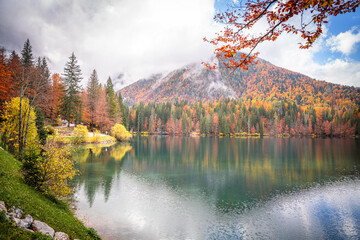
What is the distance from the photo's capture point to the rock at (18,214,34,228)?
22.1ft

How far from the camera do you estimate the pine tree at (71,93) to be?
54.0m

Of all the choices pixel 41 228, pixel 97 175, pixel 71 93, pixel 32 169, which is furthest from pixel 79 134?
pixel 41 228

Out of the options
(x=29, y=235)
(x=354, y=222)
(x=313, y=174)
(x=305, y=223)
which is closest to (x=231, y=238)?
(x=305, y=223)

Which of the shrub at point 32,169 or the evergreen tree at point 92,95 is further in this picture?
the evergreen tree at point 92,95

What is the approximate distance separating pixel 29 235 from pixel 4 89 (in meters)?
42.3

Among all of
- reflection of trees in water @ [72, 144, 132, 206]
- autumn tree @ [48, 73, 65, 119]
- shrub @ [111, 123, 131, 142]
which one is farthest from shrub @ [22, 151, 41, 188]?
shrub @ [111, 123, 131, 142]

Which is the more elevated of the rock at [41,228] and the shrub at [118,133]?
the shrub at [118,133]

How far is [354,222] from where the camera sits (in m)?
14.8

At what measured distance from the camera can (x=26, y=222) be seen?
7.11 m

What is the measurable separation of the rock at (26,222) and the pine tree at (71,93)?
52210mm

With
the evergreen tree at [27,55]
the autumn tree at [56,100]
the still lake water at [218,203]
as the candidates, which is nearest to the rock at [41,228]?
the still lake water at [218,203]

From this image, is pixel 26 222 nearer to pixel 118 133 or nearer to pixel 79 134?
pixel 79 134

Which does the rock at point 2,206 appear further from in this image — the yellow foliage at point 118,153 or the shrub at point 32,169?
the yellow foliage at point 118,153

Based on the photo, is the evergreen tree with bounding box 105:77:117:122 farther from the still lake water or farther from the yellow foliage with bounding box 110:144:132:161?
the still lake water
